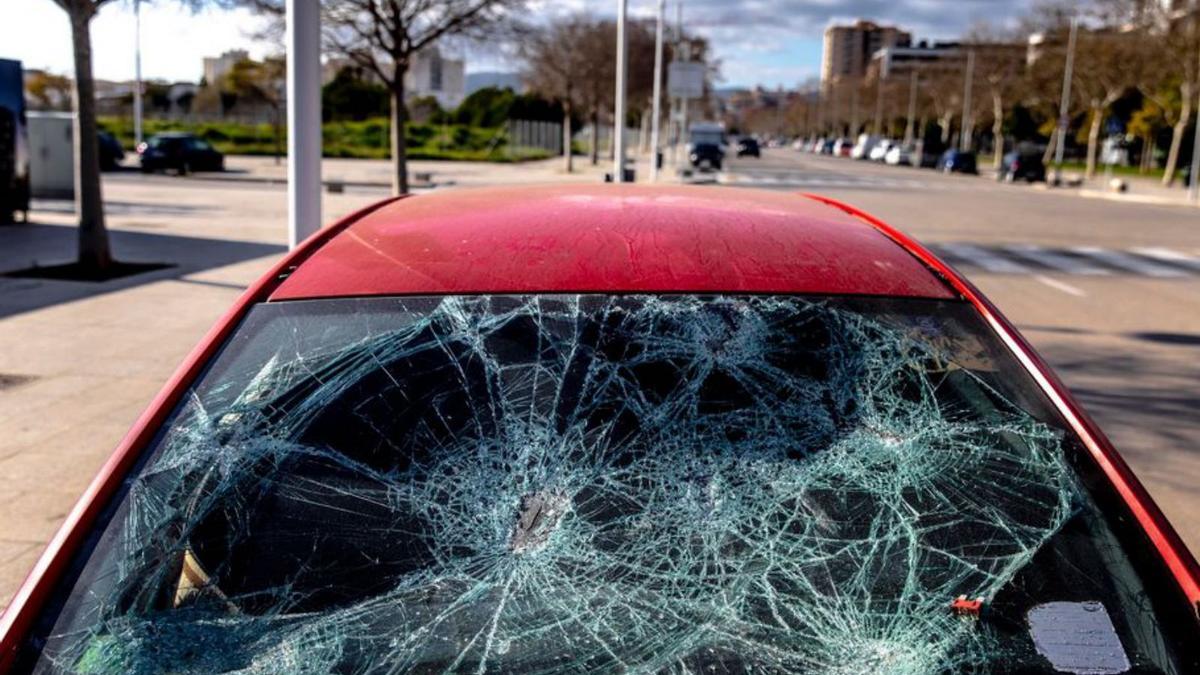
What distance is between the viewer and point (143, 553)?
6.42 feet

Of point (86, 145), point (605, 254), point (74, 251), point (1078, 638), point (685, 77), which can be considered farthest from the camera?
point (685, 77)

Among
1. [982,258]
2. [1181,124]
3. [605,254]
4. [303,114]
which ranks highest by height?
[1181,124]

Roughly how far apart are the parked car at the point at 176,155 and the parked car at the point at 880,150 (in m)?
57.7

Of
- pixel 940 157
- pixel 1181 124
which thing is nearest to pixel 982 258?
pixel 1181 124

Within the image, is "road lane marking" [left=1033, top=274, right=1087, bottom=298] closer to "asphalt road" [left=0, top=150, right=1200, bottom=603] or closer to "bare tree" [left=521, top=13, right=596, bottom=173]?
"asphalt road" [left=0, top=150, right=1200, bottom=603]

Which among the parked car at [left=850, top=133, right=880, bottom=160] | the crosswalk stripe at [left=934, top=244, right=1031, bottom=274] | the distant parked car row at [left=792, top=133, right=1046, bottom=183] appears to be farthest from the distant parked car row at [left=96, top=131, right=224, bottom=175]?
the parked car at [left=850, top=133, right=880, bottom=160]

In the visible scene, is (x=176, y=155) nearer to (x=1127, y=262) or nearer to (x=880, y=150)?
(x=1127, y=262)

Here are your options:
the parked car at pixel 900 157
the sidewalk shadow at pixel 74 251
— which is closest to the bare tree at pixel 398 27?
the sidewalk shadow at pixel 74 251

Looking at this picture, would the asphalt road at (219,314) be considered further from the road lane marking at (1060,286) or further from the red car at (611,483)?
the red car at (611,483)

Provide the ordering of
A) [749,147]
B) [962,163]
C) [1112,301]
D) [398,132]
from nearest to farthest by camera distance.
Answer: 1. [1112,301]
2. [398,132]
3. [962,163]
4. [749,147]

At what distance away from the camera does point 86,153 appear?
1302 cm

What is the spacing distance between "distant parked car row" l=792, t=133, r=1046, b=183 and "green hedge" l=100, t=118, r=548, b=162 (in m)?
23.4

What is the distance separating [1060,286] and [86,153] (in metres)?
12.2

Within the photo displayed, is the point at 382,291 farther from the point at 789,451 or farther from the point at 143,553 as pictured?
the point at 789,451
